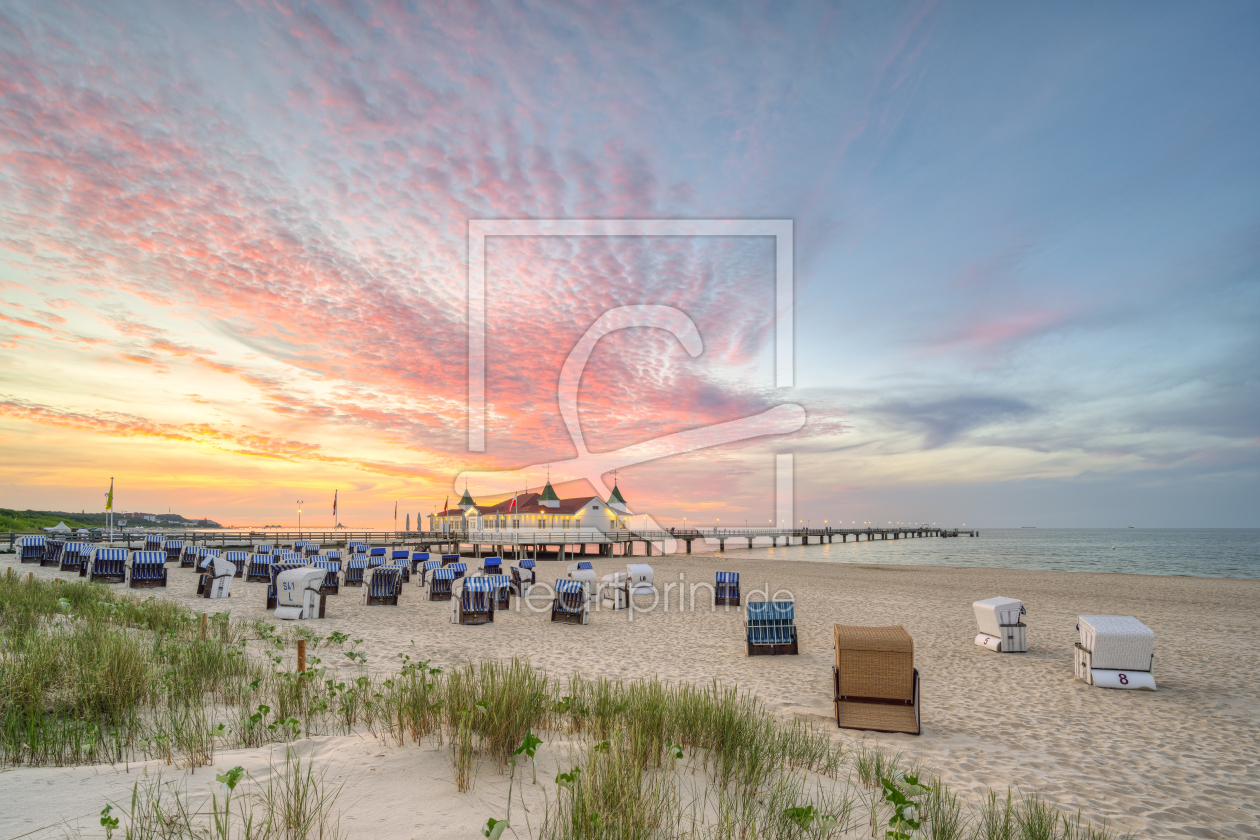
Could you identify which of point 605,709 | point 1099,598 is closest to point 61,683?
point 605,709

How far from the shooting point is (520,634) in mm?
12547

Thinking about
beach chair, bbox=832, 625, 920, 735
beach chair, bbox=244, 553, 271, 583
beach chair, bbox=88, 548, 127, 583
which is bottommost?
beach chair, bbox=244, 553, 271, 583

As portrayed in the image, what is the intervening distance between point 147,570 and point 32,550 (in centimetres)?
1152

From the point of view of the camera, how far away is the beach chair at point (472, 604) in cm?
1359

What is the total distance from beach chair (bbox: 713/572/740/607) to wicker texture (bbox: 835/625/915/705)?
9.56 m

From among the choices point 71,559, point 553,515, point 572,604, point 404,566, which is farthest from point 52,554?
point 553,515

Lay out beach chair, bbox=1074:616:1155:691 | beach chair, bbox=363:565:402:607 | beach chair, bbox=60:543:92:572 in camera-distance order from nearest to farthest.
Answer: beach chair, bbox=1074:616:1155:691 → beach chair, bbox=363:565:402:607 → beach chair, bbox=60:543:92:572

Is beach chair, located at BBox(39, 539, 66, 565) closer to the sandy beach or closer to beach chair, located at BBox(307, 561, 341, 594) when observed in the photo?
the sandy beach

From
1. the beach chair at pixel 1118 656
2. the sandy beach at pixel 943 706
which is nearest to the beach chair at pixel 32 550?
the sandy beach at pixel 943 706

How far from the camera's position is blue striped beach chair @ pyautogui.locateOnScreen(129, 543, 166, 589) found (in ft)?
61.9

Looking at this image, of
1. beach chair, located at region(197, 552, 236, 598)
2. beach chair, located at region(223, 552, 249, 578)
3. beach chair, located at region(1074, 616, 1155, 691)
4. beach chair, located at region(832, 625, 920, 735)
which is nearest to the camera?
beach chair, located at region(832, 625, 920, 735)

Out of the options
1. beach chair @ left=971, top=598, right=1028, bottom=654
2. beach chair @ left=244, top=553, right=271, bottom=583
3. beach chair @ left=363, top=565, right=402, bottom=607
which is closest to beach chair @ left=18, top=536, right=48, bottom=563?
beach chair @ left=244, top=553, right=271, bottom=583

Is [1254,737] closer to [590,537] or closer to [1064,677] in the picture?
[1064,677]

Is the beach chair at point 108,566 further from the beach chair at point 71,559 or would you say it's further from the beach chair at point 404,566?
the beach chair at point 404,566
